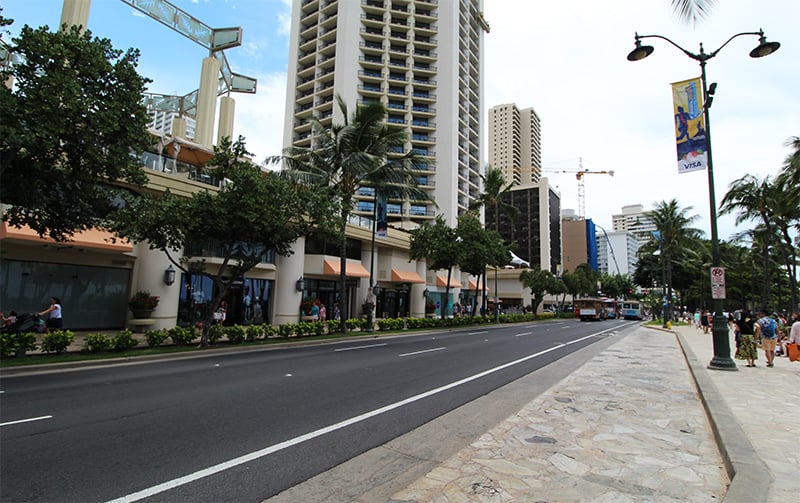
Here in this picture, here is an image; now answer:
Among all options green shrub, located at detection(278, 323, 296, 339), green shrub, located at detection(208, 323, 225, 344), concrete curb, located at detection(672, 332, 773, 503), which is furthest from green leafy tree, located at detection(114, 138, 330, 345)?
concrete curb, located at detection(672, 332, 773, 503)

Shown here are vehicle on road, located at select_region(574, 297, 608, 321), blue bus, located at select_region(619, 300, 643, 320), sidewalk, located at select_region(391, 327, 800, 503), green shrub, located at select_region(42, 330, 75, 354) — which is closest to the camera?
sidewalk, located at select_region(391, 327, 800, 503)

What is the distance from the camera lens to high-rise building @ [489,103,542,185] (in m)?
170

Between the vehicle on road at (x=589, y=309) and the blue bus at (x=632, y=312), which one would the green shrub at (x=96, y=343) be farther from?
the blue bus at (x=632, y=312)

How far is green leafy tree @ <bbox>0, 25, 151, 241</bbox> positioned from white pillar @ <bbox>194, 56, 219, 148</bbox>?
2424 centimetres

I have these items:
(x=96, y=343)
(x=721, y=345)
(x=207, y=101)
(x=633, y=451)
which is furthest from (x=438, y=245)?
(x=633, y=451)

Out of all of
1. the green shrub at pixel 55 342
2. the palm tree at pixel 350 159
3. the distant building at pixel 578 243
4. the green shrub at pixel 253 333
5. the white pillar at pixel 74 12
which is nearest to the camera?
the green shrub at pixel 55 342

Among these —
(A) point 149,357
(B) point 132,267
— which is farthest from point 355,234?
(A) point 149,357

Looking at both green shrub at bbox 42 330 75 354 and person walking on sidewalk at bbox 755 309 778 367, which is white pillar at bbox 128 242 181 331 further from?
person walking on sidewalk at bbox 755 309 778 367

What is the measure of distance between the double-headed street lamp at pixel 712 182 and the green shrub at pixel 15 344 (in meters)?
18.2

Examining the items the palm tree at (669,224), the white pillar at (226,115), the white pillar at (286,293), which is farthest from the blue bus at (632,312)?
the white pillar at (226,115)

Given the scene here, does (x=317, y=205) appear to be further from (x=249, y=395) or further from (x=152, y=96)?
(x=152, y=96)

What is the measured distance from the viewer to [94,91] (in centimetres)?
1112

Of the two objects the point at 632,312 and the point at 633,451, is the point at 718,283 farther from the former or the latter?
the point at 632,312

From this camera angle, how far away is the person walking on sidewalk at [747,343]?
1262 centimetres
